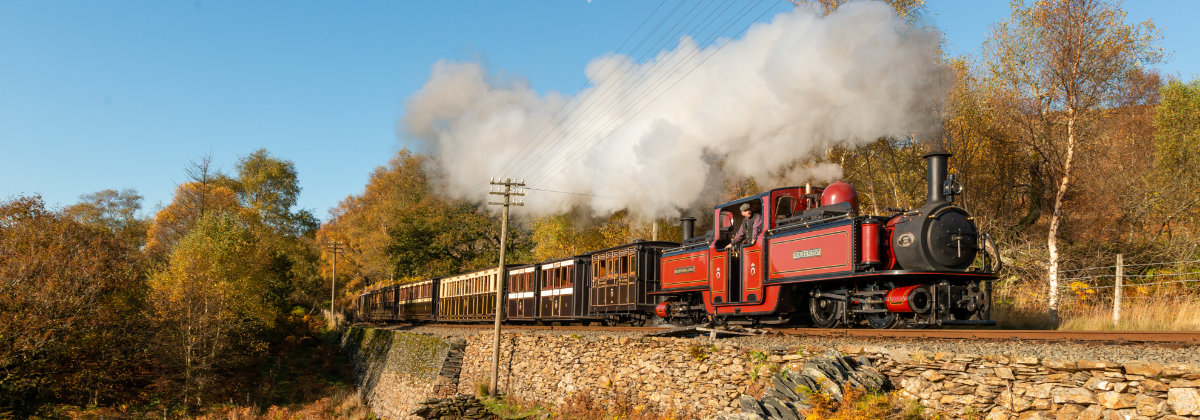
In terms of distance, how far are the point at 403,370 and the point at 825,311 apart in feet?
56.3

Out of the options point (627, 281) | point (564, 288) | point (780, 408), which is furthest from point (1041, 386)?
point (564, 288)

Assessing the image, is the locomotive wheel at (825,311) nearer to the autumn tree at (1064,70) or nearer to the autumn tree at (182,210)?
the autumn tree at (1064,70)

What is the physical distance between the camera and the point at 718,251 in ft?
45.0

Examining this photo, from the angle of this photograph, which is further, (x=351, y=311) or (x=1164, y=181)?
(x=351, y=311)

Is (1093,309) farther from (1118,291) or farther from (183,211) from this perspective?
(183,211)

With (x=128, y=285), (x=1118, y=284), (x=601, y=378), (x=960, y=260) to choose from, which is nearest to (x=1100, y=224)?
(x=1118, y=284)

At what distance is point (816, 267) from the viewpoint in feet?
37.7

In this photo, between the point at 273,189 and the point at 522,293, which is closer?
the point at 522,293

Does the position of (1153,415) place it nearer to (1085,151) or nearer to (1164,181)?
(1085,151)

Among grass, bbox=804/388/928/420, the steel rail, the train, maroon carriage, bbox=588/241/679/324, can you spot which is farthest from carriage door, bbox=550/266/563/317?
grass, bbox=804/388/928/420

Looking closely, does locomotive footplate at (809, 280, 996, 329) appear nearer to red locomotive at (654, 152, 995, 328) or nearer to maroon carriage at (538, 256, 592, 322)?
red locomotive at (654, 152, 995, 328)

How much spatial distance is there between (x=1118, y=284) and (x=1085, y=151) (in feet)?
29.6

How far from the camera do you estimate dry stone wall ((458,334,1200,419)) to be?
5.88m

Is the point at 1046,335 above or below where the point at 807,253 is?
below
